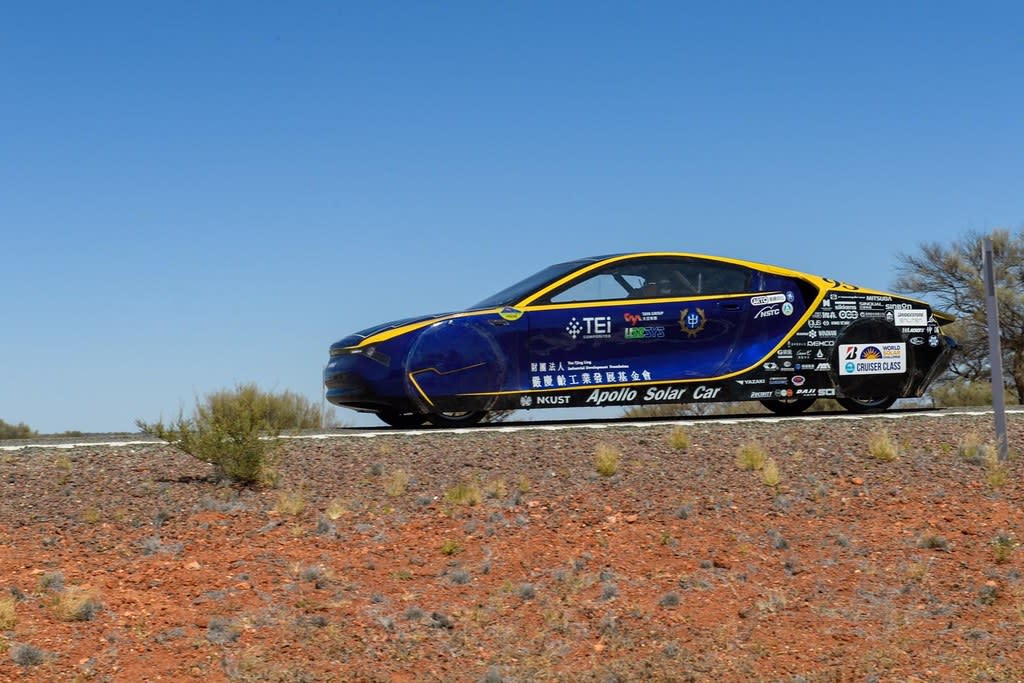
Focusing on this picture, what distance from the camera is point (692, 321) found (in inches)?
524

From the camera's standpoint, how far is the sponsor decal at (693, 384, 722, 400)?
13.3 meters

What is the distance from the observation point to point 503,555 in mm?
8141

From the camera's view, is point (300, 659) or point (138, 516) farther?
point (138, 516)

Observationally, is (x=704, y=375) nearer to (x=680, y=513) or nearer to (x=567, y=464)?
(x=567, y=464)

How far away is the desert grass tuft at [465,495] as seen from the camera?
29.7ft

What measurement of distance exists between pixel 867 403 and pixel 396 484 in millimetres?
6971

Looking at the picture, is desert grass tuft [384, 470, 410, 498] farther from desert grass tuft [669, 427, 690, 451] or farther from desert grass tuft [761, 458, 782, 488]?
desert grass tuft [761, 458, 782, 488]

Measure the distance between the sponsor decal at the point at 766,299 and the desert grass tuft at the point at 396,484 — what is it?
17.5 feet

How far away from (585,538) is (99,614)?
9.96 ft

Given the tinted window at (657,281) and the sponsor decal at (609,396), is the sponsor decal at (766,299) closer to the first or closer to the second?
the tinted window at (657,281)

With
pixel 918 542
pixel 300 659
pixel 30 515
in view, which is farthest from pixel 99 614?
pixel 918 542

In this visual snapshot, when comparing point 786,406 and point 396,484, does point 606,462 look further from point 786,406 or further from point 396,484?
point 786,406

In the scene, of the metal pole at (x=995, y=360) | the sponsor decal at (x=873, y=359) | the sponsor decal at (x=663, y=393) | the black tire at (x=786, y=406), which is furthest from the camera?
the black tire at (x=786, y=406)

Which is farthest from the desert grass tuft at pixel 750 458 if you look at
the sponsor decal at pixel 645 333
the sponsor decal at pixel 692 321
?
the sponsor decal at pixel 692 321
